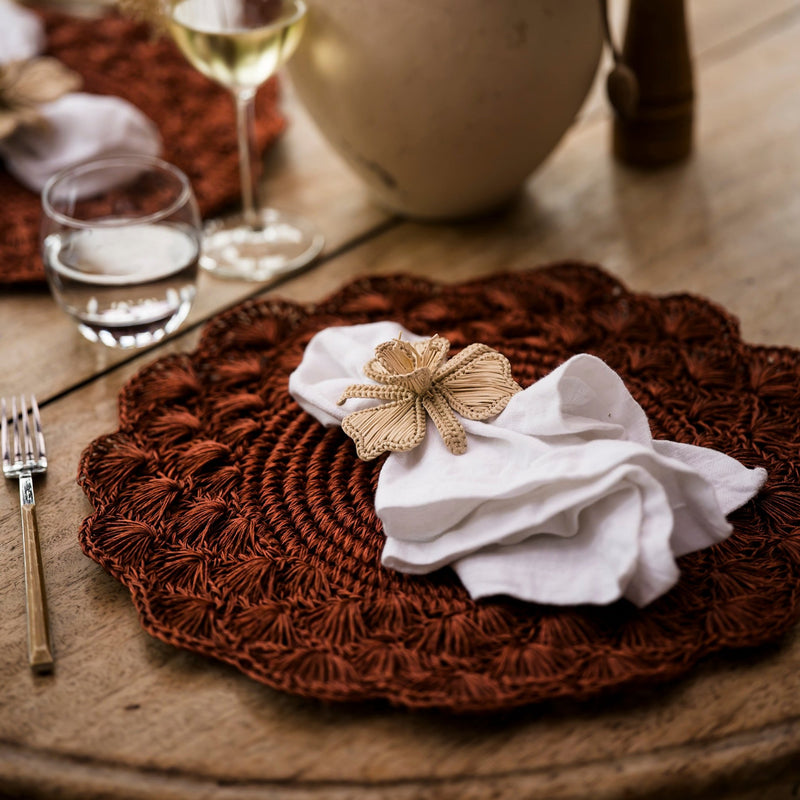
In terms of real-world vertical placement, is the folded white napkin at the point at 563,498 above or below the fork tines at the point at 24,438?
above

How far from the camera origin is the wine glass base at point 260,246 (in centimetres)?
82

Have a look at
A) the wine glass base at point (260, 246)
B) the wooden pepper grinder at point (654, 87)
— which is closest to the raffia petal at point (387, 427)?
the wine glass base at point (260, 246)

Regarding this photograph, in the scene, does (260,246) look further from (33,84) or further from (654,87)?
(654,87)

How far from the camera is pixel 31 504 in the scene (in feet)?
1.90

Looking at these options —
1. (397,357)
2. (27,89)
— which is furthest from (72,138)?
(397,357)

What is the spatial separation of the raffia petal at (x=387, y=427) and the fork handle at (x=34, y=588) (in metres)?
0.18

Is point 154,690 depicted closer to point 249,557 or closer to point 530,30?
point 249,557

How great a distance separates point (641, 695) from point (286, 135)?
691 mm

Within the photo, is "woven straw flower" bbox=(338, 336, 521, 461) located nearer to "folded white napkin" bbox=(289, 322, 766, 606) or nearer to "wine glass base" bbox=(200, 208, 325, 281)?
"folded white napkin" bbox=(289, 322, 766, 606)

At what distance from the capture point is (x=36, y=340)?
2.46 feet

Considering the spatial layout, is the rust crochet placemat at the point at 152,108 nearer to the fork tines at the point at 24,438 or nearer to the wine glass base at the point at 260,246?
the wine glass base at the point at 260,246

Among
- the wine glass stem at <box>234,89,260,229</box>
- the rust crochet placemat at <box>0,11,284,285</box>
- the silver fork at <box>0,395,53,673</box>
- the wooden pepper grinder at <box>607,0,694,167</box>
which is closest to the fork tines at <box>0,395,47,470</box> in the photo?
the silver fork at <box>0,395,53,673</box>

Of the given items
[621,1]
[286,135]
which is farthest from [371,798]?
[621,1]

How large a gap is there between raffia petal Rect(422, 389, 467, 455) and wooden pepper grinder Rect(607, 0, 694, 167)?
39 centimetres
